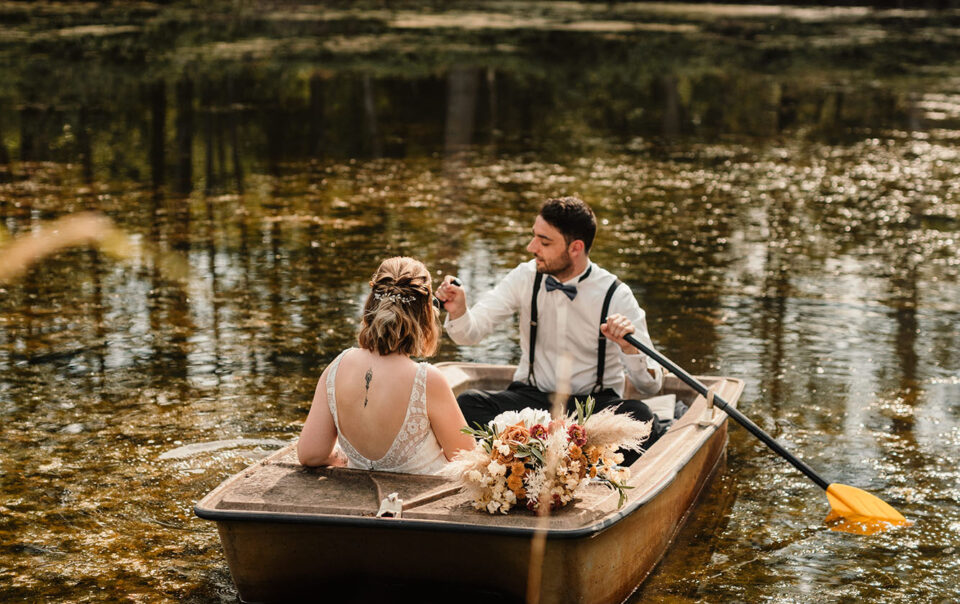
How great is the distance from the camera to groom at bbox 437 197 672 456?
5125 millimetres

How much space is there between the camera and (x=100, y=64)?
75.8ft

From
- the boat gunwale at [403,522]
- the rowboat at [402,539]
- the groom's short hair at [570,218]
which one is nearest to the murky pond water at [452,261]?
the rowboat at [402,539]

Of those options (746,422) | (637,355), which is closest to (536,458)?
(637,355)

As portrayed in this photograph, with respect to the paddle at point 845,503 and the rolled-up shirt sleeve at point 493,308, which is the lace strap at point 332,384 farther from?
the paddle at point 845,503

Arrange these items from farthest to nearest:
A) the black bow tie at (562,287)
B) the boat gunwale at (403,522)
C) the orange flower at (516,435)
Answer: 1. the black bow tie at (562,287)
2. the orange flower at (516,435)
3. the boat gunwale at (403,522)

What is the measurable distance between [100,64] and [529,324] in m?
19.8

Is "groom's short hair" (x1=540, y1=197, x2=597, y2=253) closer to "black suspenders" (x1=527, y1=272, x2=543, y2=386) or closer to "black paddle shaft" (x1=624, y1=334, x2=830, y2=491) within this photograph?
"black suspenders" (x1=527, y1=272, x2=543, y2=386)

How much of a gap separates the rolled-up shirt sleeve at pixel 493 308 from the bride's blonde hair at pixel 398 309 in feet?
3.32

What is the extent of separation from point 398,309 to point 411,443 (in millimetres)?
502

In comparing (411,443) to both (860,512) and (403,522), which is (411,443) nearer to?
(403,522)

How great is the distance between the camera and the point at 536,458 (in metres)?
3.85

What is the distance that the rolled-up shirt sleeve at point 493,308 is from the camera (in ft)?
17.0

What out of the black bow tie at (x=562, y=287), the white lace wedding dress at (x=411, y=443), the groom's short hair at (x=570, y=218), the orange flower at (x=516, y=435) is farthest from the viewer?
the black bow tie at (x=562, y=287)

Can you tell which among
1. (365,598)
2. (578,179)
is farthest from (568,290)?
(578,179)
